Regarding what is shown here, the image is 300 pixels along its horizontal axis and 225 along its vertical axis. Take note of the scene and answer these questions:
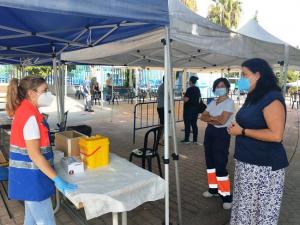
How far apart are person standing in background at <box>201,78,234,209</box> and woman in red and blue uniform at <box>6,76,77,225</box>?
2085 mm

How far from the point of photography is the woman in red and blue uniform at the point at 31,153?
2.00 meters

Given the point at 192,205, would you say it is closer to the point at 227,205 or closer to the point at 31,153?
the point at 227,205

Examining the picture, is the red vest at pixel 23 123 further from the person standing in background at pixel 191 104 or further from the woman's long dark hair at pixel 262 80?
the person standing in background at pixel 191 104

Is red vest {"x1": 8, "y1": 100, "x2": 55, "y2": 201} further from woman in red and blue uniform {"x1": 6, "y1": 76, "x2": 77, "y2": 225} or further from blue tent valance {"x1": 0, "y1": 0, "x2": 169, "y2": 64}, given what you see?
blue tent valance {"x1": 0, "y1": 0, "x2": 169, "y2": 64}

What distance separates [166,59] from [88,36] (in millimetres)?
1877

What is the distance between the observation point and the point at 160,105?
7.11m

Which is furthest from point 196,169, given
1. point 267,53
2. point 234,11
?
point 234,11

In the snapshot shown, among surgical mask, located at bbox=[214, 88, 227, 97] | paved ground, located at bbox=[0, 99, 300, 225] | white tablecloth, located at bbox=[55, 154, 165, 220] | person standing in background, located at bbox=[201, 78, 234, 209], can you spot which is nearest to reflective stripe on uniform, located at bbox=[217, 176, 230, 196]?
person standing in background, located at bbox=[201, 78, 234, 209]

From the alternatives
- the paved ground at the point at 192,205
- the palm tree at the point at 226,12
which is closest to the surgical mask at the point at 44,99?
the paved ground at the point at 192,205

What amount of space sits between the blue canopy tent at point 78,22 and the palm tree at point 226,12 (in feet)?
91.2

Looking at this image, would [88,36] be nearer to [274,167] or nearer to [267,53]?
[267,53]

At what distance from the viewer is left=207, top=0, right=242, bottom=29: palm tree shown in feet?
100

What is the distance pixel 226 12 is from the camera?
31.2 metres

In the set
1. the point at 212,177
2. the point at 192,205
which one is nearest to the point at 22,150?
the point at 192,205
